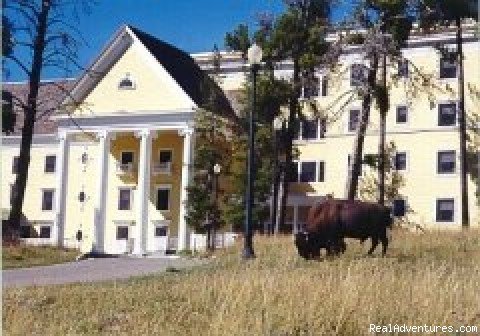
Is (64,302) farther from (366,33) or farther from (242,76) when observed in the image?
(242,76)

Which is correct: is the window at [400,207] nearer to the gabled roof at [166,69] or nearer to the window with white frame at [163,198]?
the gabled roof at [166,69]

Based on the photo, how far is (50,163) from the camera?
6262 centimetres

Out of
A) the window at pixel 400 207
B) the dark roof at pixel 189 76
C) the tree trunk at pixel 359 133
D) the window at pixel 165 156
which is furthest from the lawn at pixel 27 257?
the window at pixel 400 207

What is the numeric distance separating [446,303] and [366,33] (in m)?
28.5

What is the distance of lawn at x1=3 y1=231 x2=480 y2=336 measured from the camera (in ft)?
29.7

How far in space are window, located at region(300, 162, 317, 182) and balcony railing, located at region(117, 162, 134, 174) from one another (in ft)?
37.4

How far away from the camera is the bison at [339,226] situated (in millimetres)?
17797

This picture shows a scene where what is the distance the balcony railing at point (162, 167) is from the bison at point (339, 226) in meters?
38.8

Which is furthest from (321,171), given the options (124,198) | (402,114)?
(124,198)

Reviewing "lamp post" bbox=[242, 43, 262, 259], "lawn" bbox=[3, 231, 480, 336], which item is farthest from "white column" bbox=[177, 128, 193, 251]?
"lawn" bbox=[3, 231, 480, 336]

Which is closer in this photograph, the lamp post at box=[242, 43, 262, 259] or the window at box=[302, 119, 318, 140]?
the lamp post at box=[242, 43, 262, 259]

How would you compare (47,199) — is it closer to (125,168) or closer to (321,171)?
(125,168)

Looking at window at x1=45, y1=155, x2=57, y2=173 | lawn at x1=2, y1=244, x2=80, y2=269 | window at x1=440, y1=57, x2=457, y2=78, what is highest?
window at x1=440, y1=57, x2=457, y2=78

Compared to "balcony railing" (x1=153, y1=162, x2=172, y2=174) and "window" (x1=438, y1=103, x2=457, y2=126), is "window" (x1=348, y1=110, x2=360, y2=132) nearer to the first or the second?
"window" (x1=438, y1=103, x2=457, y2=126)
